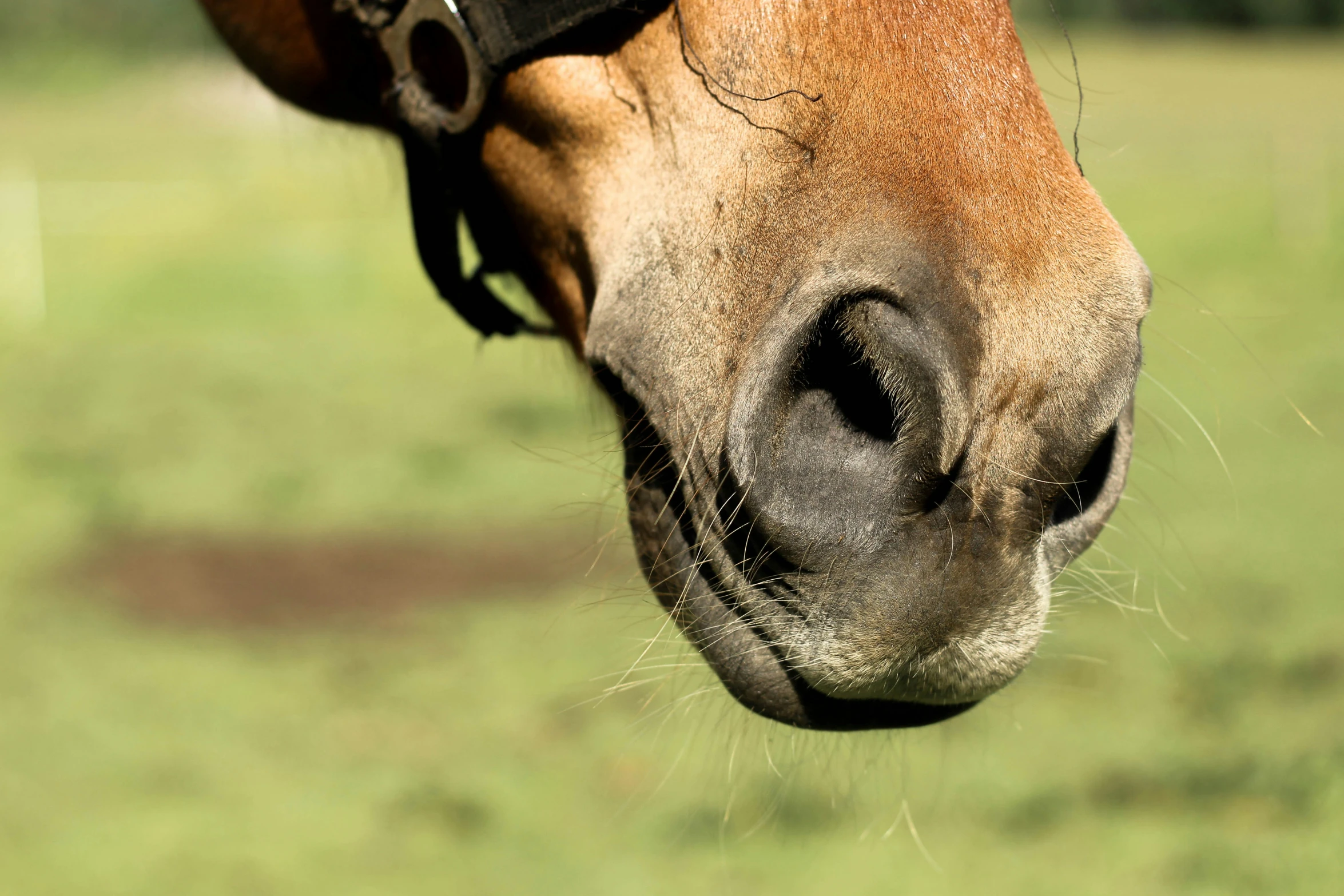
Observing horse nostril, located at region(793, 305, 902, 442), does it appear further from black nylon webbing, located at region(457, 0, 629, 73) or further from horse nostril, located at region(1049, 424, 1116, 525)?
black nylon webbing, located at region(457, 0, 629, 73)

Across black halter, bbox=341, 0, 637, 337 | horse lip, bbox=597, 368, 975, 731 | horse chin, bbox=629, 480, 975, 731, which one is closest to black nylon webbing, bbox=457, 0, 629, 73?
black halter, bbox=341, 0, 637, 337

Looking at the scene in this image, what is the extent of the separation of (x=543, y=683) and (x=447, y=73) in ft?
10.7

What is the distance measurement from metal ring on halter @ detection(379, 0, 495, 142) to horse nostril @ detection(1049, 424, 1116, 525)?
0.78 m

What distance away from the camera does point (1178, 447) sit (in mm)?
6828

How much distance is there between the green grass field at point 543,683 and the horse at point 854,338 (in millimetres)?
171

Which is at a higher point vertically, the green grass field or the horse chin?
the horse chin

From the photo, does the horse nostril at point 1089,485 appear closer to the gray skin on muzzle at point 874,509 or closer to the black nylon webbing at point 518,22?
the gray skin on muzzle at point 874,509

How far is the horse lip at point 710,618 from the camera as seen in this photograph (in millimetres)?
1206

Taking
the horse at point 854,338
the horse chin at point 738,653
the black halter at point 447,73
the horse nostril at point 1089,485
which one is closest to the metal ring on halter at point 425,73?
the black halter at point 447,73

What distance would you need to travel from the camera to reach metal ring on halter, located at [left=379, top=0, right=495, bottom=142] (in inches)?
55.2

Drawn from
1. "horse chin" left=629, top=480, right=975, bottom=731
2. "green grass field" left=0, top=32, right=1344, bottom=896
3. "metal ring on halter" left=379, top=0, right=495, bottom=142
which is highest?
"metal ring on halter" left=379, top=0, right=495, bottom=142

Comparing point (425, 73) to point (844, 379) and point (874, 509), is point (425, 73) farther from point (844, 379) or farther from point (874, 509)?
point (874, 509)

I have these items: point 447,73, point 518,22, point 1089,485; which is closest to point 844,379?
point 1089,485

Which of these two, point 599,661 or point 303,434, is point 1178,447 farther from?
point 303,434
